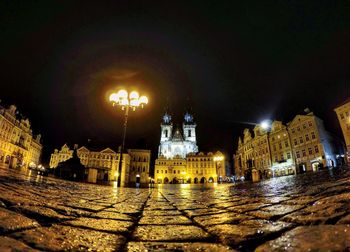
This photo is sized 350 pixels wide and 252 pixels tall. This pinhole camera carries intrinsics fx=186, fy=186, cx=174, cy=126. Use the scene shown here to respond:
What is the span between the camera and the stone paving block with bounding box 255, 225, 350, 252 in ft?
3.08

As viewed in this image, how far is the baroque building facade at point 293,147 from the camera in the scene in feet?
107

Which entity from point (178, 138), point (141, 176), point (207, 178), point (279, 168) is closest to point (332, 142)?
point (279, 168)

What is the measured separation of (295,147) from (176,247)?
43267 mm

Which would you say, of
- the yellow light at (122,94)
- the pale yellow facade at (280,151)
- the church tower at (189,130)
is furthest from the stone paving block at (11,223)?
the church tower at (189,130)

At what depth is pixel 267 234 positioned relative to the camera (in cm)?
139

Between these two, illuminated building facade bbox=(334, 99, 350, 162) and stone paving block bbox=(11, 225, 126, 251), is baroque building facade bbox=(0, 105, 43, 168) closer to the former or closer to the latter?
stone paving block bbox=(11, 225, 126, 251)

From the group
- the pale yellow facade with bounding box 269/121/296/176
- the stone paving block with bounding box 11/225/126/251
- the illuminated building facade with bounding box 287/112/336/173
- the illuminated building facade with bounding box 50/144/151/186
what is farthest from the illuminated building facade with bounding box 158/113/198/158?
the stone paving block with bounding box 11/225/126/251

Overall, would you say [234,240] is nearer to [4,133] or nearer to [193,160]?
[4,133]

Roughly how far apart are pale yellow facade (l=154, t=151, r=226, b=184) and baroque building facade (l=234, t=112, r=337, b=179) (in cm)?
2630

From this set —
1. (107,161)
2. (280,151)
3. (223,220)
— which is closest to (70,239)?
(223,220)

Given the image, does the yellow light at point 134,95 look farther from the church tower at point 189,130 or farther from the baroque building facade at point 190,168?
the church tower at point 189,130

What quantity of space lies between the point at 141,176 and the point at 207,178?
2501 cm

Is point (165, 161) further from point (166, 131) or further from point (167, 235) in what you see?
point (167, 235)

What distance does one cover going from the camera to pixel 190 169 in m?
73.3
